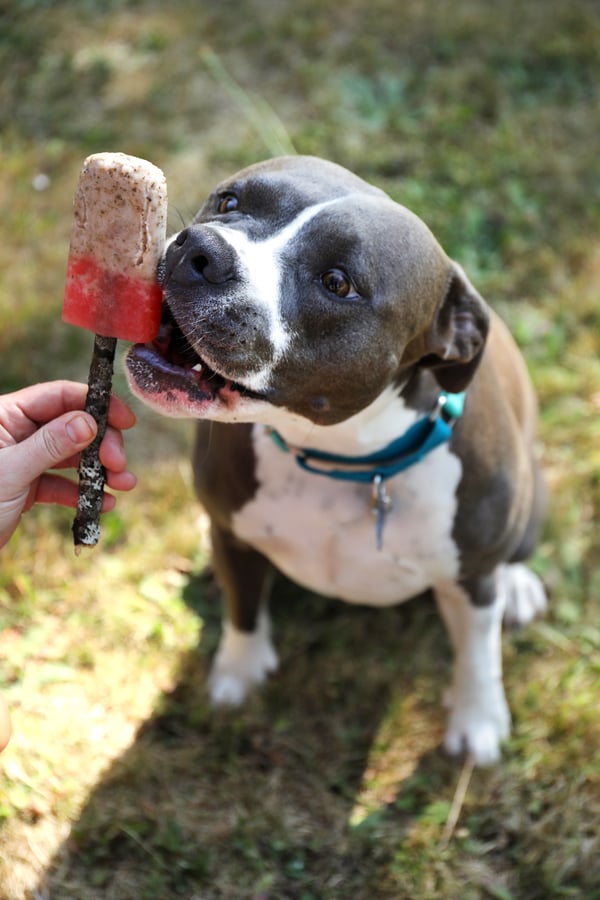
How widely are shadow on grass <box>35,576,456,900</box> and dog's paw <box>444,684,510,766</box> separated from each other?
3.4 inches

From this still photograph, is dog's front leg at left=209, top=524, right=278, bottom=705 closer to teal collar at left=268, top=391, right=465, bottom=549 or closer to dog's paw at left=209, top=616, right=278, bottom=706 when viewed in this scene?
dog's paw at left=209, top=616, right=278, bottom=706

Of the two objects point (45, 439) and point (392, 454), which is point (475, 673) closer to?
point (392, 454)

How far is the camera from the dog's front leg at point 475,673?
3023 mm

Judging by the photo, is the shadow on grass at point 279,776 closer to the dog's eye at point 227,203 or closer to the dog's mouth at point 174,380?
the dog's mouth at point 174,380

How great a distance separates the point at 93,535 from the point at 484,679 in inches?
57.5

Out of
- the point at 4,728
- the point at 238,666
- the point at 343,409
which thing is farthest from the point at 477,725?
the point at 4,728

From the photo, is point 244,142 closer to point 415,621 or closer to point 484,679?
point 415,621

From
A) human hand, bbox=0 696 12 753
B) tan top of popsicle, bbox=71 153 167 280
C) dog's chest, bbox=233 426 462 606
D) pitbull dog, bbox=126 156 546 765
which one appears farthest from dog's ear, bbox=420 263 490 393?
human hand, bbox=0 696 12 753

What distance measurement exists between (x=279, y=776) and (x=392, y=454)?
4.02 ft

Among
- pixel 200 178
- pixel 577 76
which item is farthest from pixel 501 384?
pixel 577 76

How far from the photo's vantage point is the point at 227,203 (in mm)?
2436

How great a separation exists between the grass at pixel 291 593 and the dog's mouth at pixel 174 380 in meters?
1.49

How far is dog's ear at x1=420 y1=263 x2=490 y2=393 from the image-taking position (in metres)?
2.51

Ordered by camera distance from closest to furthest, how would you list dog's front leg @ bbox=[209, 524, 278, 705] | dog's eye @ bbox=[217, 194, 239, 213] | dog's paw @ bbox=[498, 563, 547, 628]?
dog's eye @ bbox=[217, 194, 239, 213], dog's front leg @ bbox=[209, 524, 278, 705], dog's paw @ bbox=[498, 563, 547, 628]
